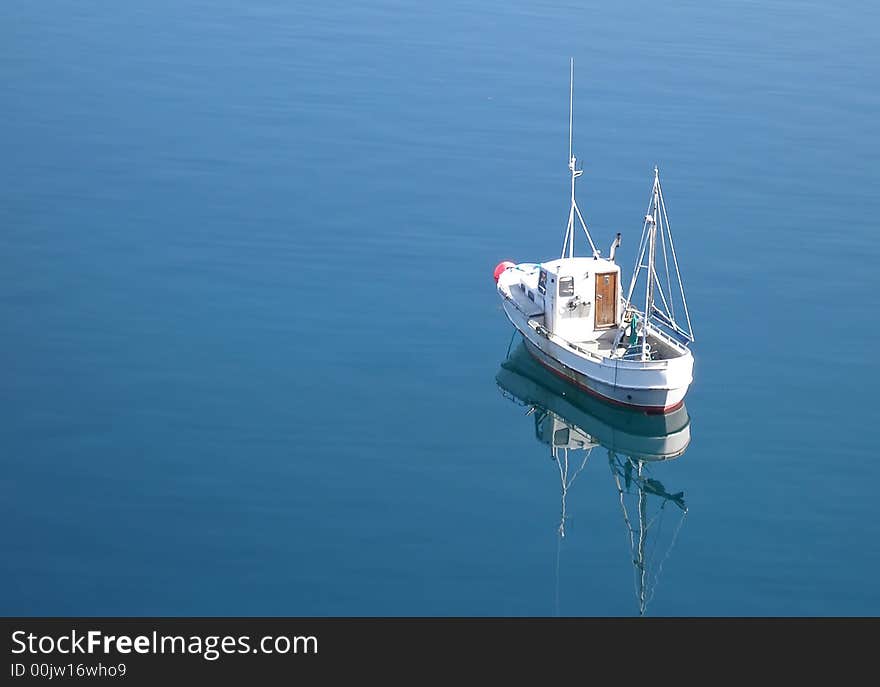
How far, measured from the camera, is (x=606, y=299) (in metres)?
71.1

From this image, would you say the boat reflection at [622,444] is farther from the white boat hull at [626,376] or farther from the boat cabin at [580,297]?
the boat cabin at [580,297]

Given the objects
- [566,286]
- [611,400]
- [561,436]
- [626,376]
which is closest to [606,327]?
[566,286]

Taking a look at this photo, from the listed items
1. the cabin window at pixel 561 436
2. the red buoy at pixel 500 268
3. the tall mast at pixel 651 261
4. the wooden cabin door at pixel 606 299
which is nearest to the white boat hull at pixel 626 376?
the tall mast at pixel 651 261

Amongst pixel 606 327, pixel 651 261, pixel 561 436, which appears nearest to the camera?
pixel 561 436

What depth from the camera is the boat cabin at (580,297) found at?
70438 millimetres

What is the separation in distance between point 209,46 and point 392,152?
26.5 metres

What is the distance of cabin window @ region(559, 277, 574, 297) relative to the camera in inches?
2766

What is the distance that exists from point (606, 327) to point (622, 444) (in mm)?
8367

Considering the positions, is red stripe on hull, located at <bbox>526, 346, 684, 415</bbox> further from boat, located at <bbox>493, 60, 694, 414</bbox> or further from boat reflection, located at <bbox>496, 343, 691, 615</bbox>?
boat reflection, located at <bbox>496, 343, 691, 615</bbox>

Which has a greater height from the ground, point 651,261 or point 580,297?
point 651,261

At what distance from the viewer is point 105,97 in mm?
102312

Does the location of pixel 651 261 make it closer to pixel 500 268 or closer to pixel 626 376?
pixel 626 376

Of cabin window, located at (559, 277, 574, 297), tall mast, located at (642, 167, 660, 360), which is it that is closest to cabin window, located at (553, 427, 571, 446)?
tall mast, located at (642, 167, 660, 360)

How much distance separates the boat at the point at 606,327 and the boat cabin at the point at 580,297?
0.05 meters
